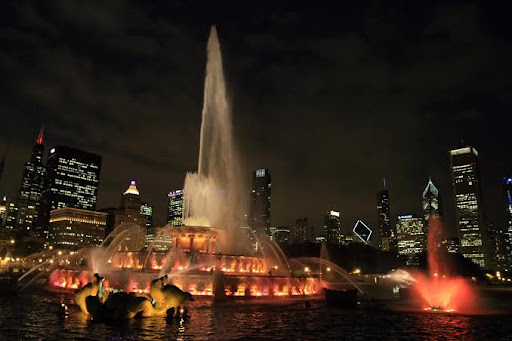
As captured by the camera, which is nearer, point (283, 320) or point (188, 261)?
point (283, 320)

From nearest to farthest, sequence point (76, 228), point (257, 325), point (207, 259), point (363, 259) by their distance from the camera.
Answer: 1. point (257, 325)
2. point (207, 259)
3. point (363, 259)
4. point (76, 228)

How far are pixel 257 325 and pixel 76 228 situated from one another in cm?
19026

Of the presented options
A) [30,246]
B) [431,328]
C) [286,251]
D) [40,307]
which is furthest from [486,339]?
[30,246]

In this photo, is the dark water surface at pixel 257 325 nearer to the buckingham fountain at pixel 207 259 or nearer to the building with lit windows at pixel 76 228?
the buckingham fountain at pixel 207 259

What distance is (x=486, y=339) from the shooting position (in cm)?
1889

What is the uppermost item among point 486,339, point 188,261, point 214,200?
point 214,200

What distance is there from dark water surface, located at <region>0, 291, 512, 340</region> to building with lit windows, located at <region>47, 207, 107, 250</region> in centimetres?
17508

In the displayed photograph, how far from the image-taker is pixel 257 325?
20.6 m

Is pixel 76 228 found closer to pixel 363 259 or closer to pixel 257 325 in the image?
pixel 363 259

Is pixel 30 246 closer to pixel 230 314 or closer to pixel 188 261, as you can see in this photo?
pixel 188 261

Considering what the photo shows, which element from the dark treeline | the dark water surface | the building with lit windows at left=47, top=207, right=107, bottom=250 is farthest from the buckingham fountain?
the building with lit windows at left=47, top=207, right=107, bottom=250

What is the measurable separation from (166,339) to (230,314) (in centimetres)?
790

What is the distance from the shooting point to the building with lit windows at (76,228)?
189625mm

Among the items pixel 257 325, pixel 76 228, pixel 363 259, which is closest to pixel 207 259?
pixel 257 325
